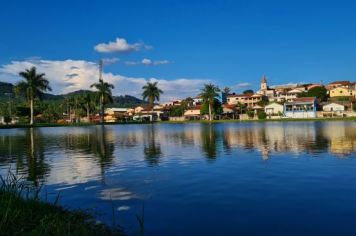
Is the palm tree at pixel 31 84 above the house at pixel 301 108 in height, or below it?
above

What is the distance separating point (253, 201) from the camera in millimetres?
13766

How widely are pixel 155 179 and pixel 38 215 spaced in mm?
8666

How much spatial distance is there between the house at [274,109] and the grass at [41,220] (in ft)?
488

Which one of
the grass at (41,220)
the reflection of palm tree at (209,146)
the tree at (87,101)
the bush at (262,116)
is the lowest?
the reflection of palm tree at (209,146)

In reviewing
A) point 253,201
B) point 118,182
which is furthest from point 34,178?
point 253,201

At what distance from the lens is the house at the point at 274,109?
15575 centimetres

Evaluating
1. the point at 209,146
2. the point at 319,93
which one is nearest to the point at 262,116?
the point at 319,93

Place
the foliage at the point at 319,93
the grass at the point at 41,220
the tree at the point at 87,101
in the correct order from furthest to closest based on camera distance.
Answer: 1. the foliage at the point at 319,93
2. the tree at the point at 87,101
3. the grass at the point at 41,220

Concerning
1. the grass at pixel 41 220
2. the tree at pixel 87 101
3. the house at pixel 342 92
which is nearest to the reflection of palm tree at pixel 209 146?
the grass at pixel 41 220

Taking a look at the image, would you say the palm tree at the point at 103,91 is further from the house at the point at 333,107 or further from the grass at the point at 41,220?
the grass at the point at 41,220

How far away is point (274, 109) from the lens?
518 feet

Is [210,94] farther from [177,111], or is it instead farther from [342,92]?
[342,92]

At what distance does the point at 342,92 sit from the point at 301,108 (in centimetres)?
4406

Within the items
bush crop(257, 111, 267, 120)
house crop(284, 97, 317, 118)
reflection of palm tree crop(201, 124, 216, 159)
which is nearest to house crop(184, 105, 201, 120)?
bush crop(257, 111, 267, 120)
